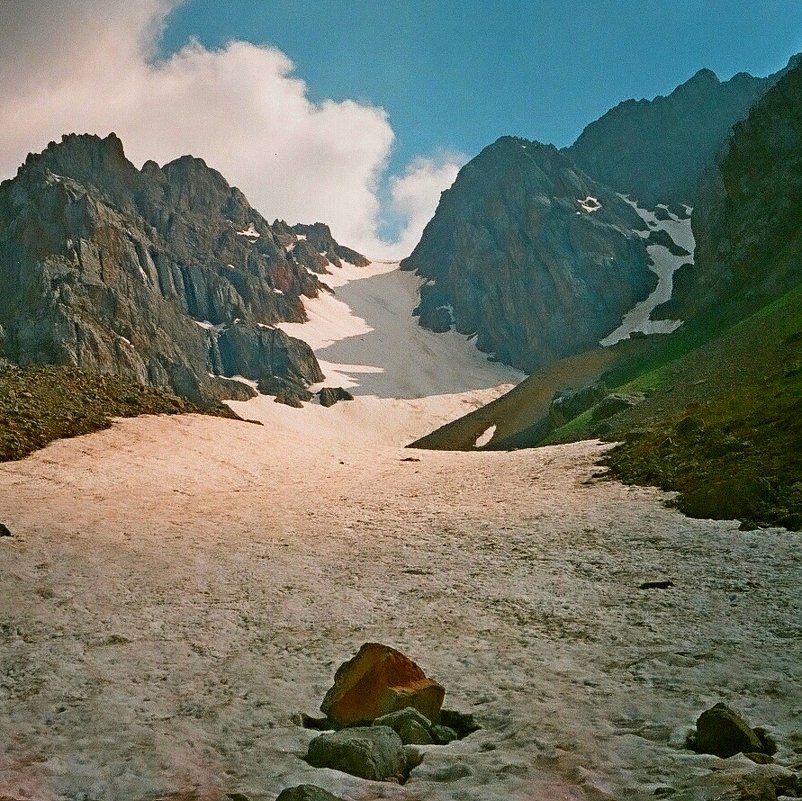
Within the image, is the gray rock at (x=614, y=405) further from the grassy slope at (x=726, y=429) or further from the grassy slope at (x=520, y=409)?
the grassy slope at (x=520, y=409)

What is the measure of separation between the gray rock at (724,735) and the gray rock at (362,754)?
10.3 ft

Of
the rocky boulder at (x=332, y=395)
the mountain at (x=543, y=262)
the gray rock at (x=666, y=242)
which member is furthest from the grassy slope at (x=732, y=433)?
the gray rock at (x=666, y=242)


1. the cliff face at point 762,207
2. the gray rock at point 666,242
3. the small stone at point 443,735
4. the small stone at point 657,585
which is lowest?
the small stone at point 443,735

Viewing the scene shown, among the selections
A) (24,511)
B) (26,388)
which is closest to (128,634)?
(24,511)

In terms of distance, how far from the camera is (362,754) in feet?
20.7

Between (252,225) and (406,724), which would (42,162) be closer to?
(252,225)

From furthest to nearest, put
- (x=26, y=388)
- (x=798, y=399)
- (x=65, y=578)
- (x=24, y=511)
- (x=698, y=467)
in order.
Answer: (x=26, y=388) < (x=798, y=399) < (x=698, y=467) < (x=24, y=511) < (x=65, y=578)

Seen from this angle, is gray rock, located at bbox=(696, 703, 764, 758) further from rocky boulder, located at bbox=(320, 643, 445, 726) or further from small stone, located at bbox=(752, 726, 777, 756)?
rocky boulder, located at bbox=(320, 643, 445, 726)

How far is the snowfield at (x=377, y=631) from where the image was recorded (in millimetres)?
6430

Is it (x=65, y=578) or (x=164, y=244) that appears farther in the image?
(x=164, y=244)

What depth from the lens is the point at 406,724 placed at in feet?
23.6

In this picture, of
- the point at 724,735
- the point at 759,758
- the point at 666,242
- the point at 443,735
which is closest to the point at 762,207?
the point at 666,242

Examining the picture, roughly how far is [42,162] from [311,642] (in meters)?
179

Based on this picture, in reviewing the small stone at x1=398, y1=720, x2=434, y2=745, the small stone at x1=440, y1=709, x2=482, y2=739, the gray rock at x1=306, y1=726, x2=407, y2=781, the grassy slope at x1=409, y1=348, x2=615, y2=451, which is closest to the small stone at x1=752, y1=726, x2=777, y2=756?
the small stone at x1=440, y1=709, x2=482, y2=739
